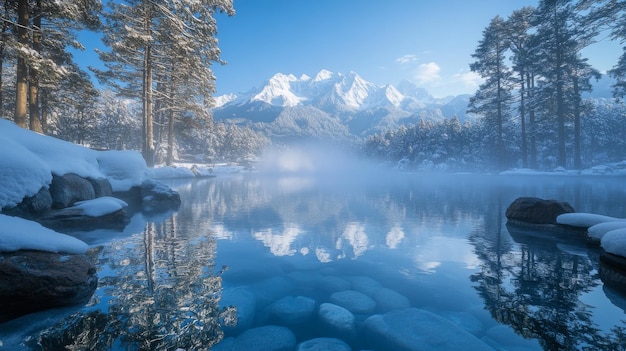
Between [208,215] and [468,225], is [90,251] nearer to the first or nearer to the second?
[208,215]

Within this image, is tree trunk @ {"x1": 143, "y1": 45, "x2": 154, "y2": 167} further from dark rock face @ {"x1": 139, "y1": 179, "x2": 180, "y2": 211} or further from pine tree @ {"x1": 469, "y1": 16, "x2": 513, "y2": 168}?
pine tree @ {"x1": 469, "y1": 16, "x2": 513, "y2": 168}

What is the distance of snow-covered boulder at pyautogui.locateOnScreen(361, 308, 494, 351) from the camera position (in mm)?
2811

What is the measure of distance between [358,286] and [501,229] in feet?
19.5

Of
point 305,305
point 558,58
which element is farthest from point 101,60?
point 558,58

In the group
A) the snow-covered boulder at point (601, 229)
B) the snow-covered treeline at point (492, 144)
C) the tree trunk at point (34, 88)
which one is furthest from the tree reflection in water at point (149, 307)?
the snow-covered treeline at point (492, 144)

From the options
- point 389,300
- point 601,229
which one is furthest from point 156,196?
point 601,229

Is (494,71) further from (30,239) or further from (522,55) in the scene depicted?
(30,239)

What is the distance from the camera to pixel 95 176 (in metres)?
10.3

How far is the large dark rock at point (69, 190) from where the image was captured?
Result: 7.91m

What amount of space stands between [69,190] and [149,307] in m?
7.49

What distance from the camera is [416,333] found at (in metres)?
3.04

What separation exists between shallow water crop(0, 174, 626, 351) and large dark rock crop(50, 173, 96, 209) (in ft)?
6.61

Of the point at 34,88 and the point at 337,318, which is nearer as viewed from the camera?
the point at 337,318

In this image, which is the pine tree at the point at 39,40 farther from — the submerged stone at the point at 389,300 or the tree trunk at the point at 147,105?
the submerged stone at the point at 389,300
